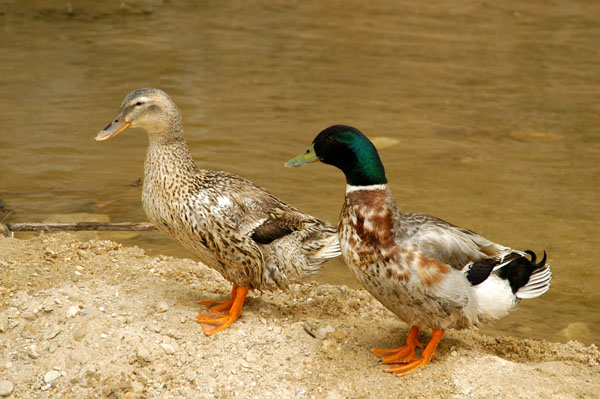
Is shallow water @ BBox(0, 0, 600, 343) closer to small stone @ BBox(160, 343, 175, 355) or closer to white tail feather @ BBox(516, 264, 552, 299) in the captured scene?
white tail feather @ BBox(516, 264, 552, 299)

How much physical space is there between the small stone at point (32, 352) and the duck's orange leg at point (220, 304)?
→ 3.39ft

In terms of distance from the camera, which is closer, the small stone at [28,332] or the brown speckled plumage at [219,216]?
the small stone at [28,332]

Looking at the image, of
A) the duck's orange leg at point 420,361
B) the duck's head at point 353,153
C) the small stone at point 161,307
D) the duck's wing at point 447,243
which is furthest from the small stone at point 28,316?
the duck's wing at point 447,243

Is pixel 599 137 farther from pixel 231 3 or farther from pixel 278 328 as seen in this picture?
pixel 231 3

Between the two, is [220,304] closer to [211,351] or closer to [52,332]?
[211,351]

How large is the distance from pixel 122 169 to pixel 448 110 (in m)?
4.37

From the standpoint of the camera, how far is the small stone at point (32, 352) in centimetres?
412

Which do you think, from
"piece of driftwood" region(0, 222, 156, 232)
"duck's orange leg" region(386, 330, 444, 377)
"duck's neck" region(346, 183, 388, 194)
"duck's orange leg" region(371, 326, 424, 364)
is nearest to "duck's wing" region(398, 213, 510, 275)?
"duck's neck" region(346, 183, 388, 194)

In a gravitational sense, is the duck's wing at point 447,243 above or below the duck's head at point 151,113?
below

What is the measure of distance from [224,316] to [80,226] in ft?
5.37

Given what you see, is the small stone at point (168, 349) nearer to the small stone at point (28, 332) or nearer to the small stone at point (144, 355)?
the small stone at point (144, 355)

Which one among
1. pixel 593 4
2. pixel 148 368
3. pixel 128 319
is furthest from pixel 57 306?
pixel 593 4

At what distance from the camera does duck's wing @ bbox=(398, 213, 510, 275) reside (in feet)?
12.8

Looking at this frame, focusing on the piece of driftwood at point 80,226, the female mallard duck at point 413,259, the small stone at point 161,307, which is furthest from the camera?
the piece of driftwood at point 80,226
